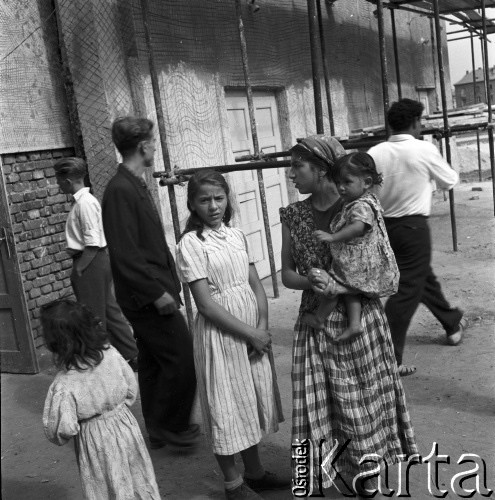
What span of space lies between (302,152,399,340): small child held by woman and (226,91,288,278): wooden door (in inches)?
176

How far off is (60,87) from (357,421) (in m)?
3.99

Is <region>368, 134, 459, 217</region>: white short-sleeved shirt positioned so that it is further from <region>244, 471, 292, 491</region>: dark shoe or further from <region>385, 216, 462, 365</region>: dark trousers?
<region>244, 471, 292, 491</region>: dark shoe

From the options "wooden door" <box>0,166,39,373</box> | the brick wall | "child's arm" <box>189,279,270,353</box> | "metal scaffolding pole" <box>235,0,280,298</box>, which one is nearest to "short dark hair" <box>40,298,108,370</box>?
"child's arm" <box>189,279,270,353</box>

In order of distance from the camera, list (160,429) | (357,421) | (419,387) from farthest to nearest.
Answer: (419,387) → (160,429) → (357,421)

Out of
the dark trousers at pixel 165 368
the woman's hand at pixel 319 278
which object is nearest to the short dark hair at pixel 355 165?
the woman's hand at pixel 319 278

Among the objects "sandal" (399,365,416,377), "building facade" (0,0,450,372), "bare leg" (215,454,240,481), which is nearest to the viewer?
"bare leg" (215,454,240,481)

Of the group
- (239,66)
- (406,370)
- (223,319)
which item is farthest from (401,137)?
(239,66)

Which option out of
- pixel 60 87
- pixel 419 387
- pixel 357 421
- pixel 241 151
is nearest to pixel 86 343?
pixel 357 421

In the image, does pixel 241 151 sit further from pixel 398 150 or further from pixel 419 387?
pixel 419 387

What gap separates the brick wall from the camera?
17.3 feet

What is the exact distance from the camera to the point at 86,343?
8.32ft

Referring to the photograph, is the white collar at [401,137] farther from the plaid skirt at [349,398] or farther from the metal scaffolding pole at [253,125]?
the metal scaffolding pole at [253,125]

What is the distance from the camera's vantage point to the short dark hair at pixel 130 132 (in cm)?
330

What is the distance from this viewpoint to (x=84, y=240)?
193 inches
